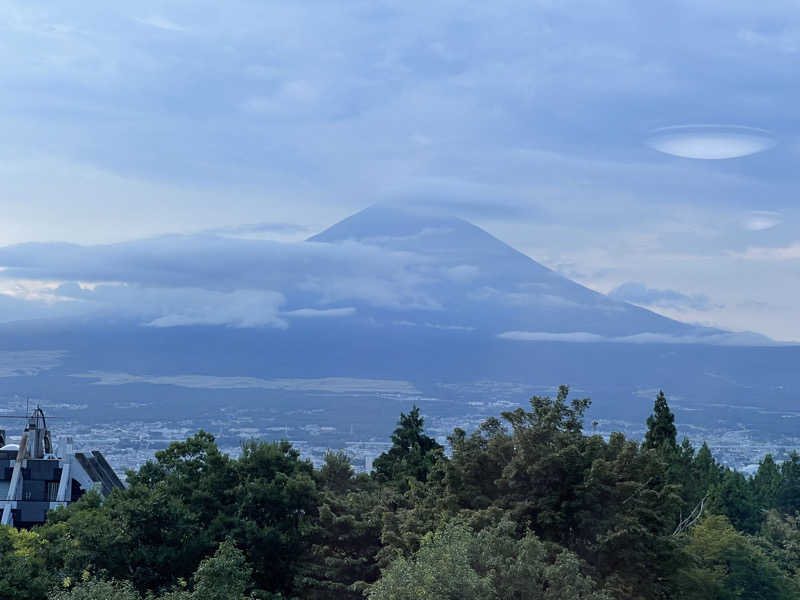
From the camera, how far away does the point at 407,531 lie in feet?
68.8

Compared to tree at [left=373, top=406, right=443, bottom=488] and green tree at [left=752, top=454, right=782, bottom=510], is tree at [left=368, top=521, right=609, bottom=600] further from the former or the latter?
green tree at [left=752, top=454, right=782, bottom=510]

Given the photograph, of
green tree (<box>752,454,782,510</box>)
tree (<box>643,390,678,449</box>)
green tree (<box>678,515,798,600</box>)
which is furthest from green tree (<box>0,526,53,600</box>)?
green tree (<box>752,454,782,510</box>)

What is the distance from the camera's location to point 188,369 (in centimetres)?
15650

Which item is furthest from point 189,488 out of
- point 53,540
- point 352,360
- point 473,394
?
point 352,360

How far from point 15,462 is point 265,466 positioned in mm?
17730

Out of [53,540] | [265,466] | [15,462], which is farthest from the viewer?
[15,462]

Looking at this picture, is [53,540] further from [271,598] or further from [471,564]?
[471,564]

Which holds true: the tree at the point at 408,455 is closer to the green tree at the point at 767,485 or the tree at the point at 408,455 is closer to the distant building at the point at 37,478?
the distant building at the point at 37,478

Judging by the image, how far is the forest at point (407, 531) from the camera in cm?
1764

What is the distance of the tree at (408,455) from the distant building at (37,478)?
38.7ft

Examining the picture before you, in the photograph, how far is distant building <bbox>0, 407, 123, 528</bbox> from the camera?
120 ft

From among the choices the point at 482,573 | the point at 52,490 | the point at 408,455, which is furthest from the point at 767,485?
the point at 482,573

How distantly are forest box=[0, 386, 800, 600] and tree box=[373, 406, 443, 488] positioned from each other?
15.5ft

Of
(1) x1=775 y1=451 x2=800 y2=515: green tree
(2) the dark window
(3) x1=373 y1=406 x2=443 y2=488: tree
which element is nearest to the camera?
(3) x1=373 y1=406 x2=443 y2=488: tree
